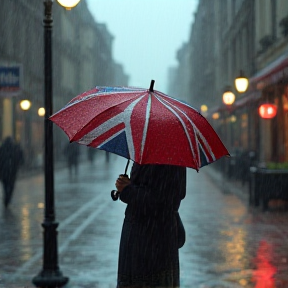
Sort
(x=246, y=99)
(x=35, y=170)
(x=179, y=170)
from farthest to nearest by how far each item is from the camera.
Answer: (x=35, y=170)
(x=246, y=99)
(x=179, y=170)

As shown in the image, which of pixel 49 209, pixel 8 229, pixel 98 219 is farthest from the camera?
pixel 98 219

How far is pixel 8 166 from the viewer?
17.8 m

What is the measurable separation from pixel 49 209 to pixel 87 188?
16.5 metres

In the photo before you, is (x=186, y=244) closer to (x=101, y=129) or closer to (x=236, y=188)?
(x=101, y=129)

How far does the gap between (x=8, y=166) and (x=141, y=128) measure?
1395cm

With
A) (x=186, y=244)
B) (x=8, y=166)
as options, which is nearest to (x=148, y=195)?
(x=186, y=244)

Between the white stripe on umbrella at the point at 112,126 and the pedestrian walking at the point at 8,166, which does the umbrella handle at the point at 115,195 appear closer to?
the white stripe on umbrella at the point at 112,126

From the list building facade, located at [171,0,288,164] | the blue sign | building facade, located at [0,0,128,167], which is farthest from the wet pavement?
building facade, located at [171,0,288,164]

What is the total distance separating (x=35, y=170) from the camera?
37.3 meters

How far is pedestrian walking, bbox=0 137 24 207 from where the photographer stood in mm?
17734

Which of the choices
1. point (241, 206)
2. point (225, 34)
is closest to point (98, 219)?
point (241, 206)

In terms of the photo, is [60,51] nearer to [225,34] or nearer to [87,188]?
[225,34]

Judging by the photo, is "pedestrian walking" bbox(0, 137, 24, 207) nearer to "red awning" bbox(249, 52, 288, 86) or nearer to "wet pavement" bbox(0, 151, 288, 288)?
"wet pavement" bbox(0, 151, 288, 288)

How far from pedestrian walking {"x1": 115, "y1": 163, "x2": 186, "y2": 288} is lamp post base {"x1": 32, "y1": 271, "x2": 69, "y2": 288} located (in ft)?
12.6
